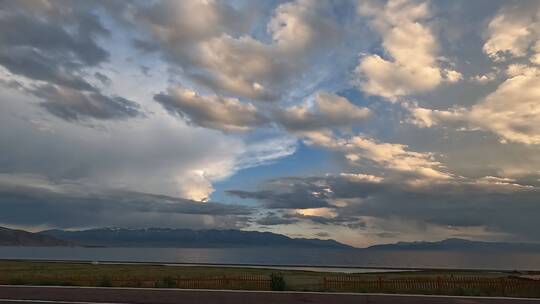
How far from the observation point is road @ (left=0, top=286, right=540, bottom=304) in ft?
73.7

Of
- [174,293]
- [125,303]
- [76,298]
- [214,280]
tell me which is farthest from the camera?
[214,280]

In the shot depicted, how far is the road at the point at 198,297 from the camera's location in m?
22.5

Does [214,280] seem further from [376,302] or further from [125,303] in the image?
[376,302]

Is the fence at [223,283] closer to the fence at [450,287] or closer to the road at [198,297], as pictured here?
the fence at [450,287]

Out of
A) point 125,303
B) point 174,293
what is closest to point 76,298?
point 125,303

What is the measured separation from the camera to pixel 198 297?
2362cm

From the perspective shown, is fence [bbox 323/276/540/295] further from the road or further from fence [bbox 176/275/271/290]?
the road

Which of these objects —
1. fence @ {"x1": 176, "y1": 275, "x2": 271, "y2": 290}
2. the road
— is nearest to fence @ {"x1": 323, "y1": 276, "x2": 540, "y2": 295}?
fence @ {"x1": 176, "y1": 275, "x2": 271, "y2": 290}

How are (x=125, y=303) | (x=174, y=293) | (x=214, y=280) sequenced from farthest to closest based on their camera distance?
(x=214, y=280)
(x=174, y=293)
(x=125, y=303)

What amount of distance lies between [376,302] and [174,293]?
1126 cm

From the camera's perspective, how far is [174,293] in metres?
25.0

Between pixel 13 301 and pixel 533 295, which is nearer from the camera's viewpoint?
pixel 13 301

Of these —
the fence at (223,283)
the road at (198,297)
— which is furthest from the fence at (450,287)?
the road at (198,297)

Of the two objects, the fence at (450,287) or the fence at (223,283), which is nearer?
the fence at (450,287)
